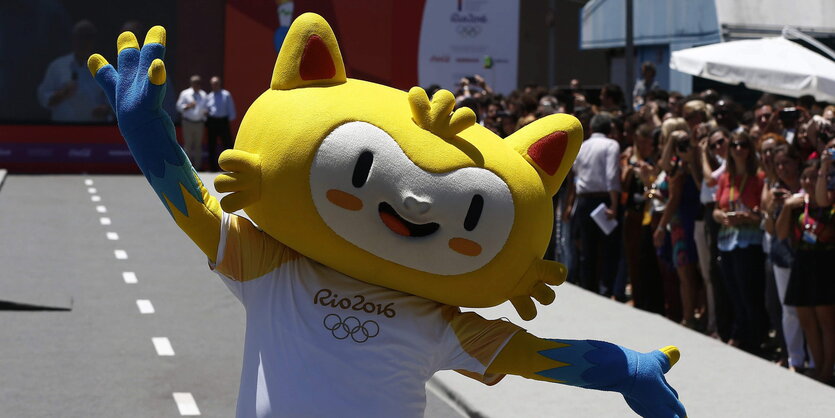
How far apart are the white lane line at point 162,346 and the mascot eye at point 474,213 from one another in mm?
6323

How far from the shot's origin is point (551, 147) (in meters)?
4.77

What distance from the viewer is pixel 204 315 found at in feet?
39.7

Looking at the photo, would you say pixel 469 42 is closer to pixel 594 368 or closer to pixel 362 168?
pixel 594 368

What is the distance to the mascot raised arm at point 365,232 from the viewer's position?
450 cm

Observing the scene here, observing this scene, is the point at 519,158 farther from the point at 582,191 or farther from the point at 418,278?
the point at 582,191

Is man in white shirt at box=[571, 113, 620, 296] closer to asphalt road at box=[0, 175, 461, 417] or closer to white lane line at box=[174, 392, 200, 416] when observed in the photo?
asphalt road at box=[0, 175, 461, 417]

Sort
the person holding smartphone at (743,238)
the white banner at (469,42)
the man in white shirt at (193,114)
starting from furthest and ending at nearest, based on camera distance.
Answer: the white banner at (469,42) < the man in white shirt at (193,114) < the person holding smartphone at (743,238)

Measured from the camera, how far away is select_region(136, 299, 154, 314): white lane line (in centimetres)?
1220

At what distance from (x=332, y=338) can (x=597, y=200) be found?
9.12 meters

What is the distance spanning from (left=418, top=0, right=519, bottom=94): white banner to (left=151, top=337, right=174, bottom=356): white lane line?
17786 millimetres

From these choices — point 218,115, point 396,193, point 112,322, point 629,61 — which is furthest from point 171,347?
point 218,115

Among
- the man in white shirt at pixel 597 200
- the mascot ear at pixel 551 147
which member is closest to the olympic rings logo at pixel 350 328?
the mascot ear at pixel 551 147

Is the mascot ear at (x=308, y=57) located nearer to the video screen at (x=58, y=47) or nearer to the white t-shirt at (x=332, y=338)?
the white t-shirt at (x=332, y=338)

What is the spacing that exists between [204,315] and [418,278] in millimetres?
7770
